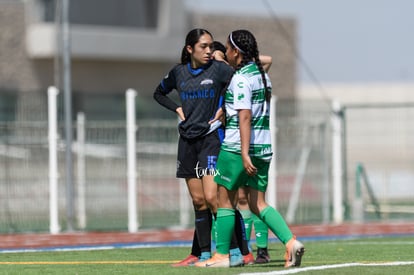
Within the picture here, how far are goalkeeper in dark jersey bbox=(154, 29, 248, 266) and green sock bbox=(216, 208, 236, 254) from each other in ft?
0.87

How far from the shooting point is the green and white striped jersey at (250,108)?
9.35m

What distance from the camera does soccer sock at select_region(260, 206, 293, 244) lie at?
9.38 meters

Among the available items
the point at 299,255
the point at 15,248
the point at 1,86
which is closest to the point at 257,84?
the point at 299,255

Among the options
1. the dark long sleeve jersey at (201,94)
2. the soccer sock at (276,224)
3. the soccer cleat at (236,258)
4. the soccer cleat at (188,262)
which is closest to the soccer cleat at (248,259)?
the soccer cleat at (236,258)

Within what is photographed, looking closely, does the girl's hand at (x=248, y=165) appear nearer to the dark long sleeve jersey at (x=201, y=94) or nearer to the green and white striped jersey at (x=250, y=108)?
the green and white striped jersey at (x=250, y=108)

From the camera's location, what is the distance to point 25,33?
35.0m

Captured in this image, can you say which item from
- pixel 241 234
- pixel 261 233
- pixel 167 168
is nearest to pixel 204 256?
pixel 241 234

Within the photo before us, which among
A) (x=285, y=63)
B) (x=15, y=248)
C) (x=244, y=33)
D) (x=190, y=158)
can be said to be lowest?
(x=15, y=248)

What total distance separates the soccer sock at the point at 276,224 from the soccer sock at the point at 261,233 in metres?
0.74

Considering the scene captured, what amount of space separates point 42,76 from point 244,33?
2657 centimetres

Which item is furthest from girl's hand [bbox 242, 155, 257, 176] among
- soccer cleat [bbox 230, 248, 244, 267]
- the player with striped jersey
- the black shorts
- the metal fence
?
the metal fence

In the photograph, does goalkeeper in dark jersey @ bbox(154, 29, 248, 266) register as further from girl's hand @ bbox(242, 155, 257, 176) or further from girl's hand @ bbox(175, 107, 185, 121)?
girl's hand @ bbox(242, 155, 257, 176)

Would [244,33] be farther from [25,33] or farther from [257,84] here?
[25,33]

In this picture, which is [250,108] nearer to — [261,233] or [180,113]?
[180,113]
